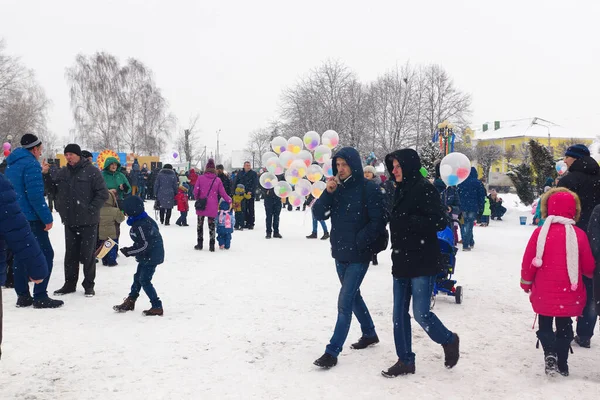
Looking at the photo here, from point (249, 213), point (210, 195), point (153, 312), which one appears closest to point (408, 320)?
point (153, 312)

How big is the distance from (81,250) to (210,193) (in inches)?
178

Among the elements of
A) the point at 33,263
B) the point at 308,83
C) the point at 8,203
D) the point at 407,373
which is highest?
the point at 308,83

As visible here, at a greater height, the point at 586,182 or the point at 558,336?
the point at 586,182

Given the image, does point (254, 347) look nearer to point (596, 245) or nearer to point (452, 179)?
point (596, 245)

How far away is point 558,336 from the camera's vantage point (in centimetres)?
431

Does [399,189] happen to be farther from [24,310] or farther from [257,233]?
[257,233]

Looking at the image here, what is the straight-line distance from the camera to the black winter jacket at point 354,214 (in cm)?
445

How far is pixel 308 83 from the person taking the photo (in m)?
45.8

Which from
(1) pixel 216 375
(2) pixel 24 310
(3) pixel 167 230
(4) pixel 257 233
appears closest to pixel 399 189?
(1) pixel 216 375

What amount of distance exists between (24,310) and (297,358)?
3.52m

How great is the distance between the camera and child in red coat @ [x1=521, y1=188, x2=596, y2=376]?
163 inches

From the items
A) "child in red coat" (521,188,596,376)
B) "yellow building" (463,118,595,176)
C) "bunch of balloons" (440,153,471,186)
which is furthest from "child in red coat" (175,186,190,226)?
"yellow building" (463,118,595,176)

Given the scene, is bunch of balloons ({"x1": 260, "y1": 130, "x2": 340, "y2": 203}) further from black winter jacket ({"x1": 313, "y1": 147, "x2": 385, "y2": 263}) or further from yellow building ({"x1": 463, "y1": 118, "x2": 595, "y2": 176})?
yellow building ({"x1": 463, "y1": 118, "x2": 595, "y2": 176})

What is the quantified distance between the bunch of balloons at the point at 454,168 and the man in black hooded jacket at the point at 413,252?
14.4 ft
